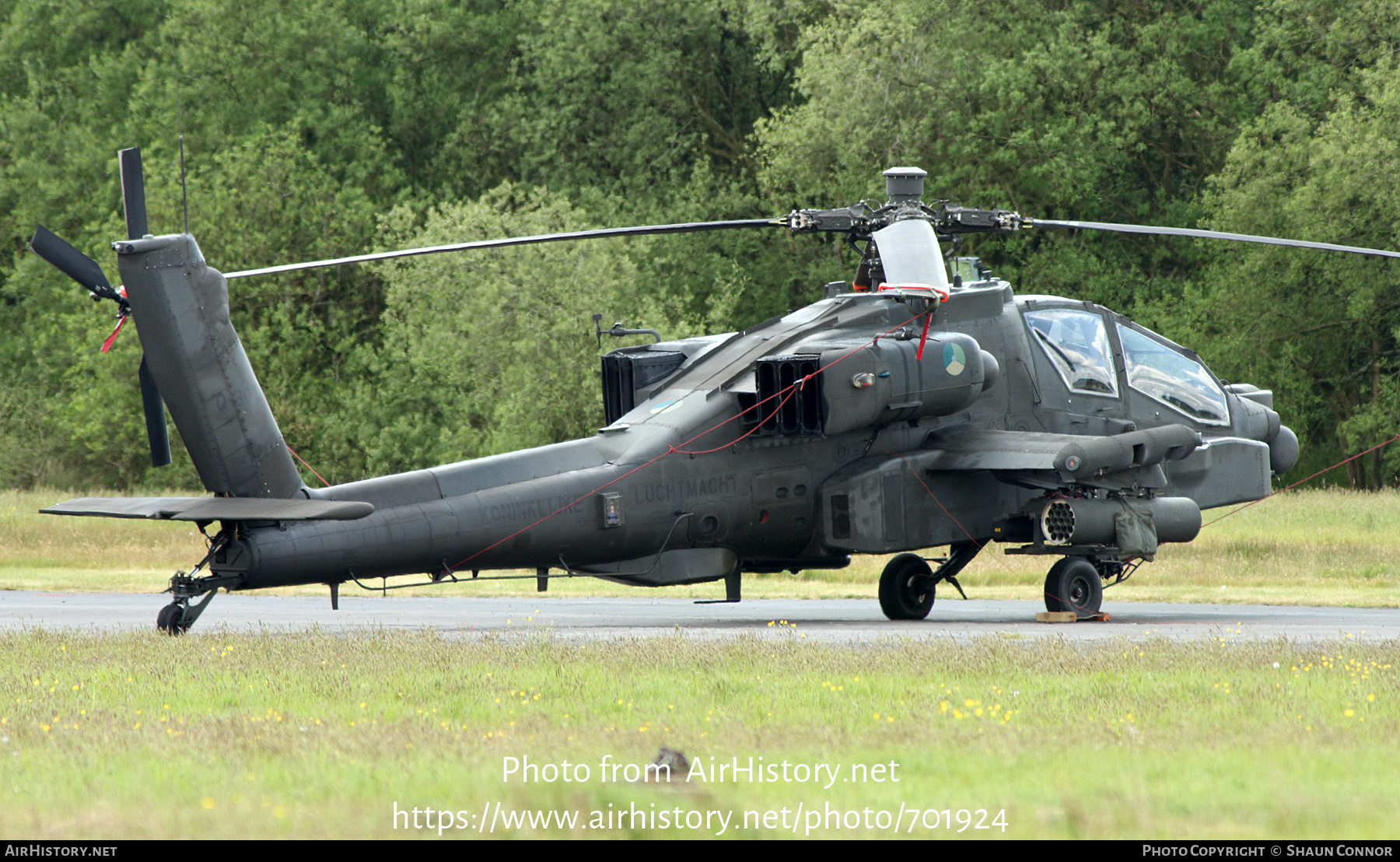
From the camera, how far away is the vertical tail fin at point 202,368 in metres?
13.7

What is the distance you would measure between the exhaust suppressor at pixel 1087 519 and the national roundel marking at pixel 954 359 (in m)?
1.92

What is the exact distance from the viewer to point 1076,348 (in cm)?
1903

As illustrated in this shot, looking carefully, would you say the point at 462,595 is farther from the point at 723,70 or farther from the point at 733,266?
the point at 723,70

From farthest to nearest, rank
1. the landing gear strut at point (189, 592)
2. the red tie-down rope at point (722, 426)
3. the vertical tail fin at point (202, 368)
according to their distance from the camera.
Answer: the red tie-down rope at point (722, 426)
the landing gear strut at point (189, 592)
the vertical tail fin at point (202, 368)

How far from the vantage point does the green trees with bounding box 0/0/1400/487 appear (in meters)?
41.9

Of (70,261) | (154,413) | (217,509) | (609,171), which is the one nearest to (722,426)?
(217,509)

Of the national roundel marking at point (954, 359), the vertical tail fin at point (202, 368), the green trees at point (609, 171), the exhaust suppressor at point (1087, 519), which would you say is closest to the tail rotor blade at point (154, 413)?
the vertical tail fin at point (202, 368)

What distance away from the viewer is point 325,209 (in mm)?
53750

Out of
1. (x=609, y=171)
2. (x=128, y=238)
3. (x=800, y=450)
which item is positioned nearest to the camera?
(x=128, y=238)

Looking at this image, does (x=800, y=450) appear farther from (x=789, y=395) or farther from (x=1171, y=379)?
(x=1171, y=379)

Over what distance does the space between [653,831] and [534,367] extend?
104 feet

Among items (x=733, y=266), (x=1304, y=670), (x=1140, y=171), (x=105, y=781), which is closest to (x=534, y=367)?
(x=733, y=266)

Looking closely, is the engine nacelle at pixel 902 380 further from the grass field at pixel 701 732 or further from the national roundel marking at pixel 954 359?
the grass field at pixel 701 732

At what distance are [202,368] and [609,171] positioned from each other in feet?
139
